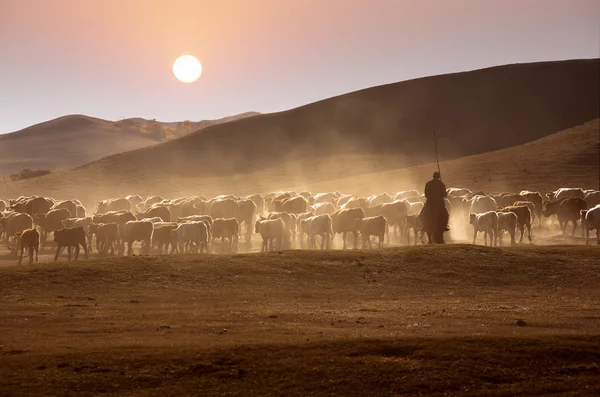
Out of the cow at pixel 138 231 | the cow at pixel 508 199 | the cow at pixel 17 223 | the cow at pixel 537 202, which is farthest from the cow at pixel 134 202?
the cow at pixel 537 202

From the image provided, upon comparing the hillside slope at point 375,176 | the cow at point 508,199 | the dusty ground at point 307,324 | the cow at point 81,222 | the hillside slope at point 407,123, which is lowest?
the dusty ground at point 307,324

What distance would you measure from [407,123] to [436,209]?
9522 centimetres

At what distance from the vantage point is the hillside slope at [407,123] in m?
112

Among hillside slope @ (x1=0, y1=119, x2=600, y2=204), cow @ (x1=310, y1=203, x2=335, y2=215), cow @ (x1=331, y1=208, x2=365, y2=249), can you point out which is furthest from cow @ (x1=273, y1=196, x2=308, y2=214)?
hillside slope @ (x1=0, y1=119, x2=600, y2=204)

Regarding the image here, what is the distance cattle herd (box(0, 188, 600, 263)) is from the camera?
112ft

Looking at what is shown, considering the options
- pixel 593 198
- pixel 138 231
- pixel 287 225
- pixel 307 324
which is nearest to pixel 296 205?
pixel 287 225

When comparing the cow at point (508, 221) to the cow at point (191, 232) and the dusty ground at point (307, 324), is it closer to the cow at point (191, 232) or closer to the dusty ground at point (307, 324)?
the dusty ground at point (307, 324)

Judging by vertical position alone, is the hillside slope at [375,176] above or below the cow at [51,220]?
above

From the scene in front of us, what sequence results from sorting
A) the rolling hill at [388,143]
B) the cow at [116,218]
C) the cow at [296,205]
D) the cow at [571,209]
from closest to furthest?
the cow at [116,218]
the cow at [571,209]
the cow at [296,205]
the rolling hill at [388,143]

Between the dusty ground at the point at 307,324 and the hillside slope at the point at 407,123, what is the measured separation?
78452 millimetres

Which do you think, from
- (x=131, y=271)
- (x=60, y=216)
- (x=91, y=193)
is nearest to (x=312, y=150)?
(x=91, y=193)

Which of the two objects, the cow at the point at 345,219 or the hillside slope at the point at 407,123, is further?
the hillside slope at the point at 407,123

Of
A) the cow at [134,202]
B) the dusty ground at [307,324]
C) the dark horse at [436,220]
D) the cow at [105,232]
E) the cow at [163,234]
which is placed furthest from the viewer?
the cow at [134,202]

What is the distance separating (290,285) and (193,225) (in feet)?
37.4
